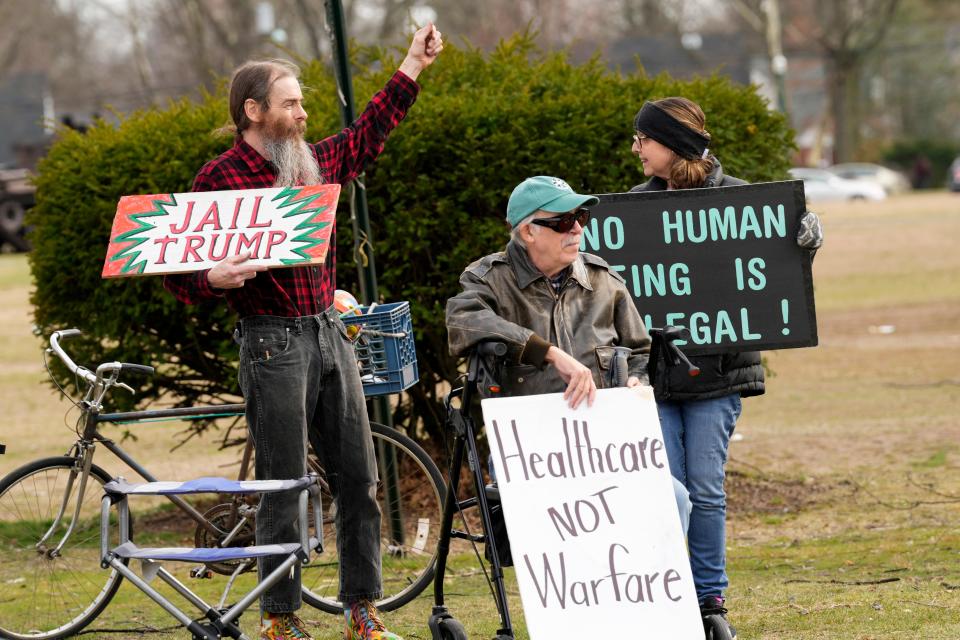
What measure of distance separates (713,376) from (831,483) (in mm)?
3659

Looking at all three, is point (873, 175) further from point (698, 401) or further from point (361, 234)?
point (698, 401)

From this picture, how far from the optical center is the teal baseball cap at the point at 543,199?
4449 mm

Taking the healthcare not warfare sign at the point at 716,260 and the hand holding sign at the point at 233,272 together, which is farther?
the healthcare not warfare sign at the point at 716,260

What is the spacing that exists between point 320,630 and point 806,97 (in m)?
99.2

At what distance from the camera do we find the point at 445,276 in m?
7.45

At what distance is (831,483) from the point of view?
8.56 meters

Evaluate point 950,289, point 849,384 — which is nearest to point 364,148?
point 849,384

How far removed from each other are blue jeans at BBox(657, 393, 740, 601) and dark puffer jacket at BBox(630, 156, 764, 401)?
0.14 ft

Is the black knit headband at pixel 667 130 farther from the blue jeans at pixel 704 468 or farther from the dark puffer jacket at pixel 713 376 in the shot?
the blue jeans at pixel 704 468

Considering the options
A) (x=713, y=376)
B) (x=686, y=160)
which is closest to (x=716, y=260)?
(x=686, y=160)

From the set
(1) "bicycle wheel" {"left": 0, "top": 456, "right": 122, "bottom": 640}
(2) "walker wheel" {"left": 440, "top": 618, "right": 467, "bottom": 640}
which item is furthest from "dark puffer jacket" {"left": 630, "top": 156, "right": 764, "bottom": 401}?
(1) "bicycle wheel" {"left": 0, "top": 456, "right": 122, "bottom": 640}

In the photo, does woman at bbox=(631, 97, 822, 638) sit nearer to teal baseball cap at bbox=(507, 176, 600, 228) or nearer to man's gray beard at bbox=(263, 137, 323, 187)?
teal baseball cap at bbox=(507, 176, 600, 228)

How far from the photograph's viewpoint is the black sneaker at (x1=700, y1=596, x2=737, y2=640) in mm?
4777

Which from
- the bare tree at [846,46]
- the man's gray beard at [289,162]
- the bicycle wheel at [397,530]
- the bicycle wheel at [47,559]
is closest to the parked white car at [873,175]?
the bare tree at [846,46]
